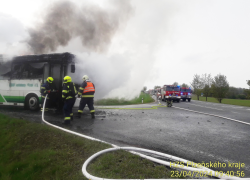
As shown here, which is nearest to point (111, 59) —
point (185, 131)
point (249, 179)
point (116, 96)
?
point (116, 96)

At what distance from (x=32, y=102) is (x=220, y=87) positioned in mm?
32532

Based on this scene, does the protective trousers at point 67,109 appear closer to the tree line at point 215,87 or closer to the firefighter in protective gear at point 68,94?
the firefighter in protective gear at point 68,94

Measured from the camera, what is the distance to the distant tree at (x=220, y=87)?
1233 inches

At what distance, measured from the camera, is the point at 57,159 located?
3.44 metres

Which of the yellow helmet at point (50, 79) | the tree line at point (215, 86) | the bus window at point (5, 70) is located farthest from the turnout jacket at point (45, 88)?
the tree line at point (215, 86)

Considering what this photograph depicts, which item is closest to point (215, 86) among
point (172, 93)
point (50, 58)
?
point (172, 93)

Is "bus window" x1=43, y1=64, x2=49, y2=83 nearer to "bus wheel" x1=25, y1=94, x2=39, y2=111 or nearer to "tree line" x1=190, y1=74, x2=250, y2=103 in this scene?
"bus wheel" x1=25, y1=94, x2=39, y2=111

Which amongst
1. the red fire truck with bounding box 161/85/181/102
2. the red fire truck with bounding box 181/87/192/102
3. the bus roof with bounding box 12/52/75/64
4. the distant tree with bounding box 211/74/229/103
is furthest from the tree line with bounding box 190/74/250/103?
the bus roof with bounding box 12/52/75/64

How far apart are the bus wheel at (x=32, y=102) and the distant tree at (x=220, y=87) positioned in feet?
105

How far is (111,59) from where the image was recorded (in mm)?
17469

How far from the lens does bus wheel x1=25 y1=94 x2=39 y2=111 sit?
347 inches

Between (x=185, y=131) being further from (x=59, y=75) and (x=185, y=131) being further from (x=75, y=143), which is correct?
(x=59, y=75)

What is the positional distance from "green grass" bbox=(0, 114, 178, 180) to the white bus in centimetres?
374

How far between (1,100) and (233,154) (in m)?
11.1
